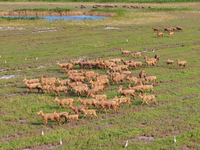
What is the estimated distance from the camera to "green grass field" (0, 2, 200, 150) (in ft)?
47.5

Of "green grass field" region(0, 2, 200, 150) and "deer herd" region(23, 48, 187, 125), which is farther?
"deer herd" region(23, 48, 187, 125)

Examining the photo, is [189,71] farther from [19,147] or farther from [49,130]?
[19,147]

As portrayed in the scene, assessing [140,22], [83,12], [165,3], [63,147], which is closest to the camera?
[63,147]

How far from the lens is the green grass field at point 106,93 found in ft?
47.5

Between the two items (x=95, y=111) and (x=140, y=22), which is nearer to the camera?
(x=95, y=111)

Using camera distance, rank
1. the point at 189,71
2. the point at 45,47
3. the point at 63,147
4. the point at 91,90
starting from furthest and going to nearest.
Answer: the point at 45,47, the point at 189,71, the point at 91,90, the point at 63,147

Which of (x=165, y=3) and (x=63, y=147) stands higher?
(x=165, y=3)

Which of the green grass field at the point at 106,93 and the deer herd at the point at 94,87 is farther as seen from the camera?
the deer herd at the point at 94,87

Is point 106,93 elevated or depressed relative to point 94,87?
depressed

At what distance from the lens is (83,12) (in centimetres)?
7606

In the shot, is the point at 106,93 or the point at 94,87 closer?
the point at 94,87

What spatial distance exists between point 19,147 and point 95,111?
5.50 m

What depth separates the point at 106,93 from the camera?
69.4 feet

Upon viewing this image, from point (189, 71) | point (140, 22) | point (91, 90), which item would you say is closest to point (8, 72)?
point (91, 90)
